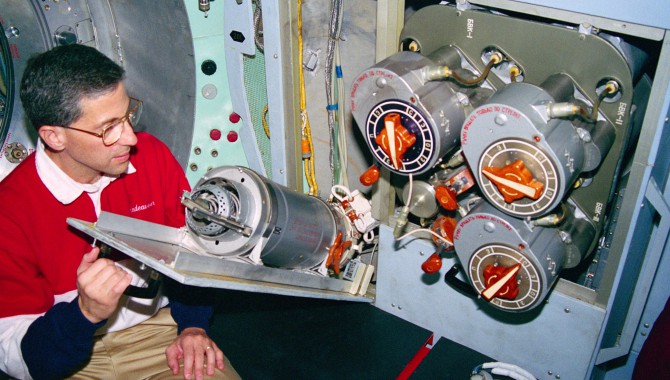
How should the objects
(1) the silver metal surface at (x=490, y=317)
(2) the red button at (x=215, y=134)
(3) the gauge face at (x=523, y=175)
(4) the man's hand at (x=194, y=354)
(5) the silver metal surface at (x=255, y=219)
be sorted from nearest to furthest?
(3) the gauge face at (x=523, y=175) → (5) the silver metal surface at (x=255, y=219) → (1) the silver metal surface at (x=490, y=317) → (4) the man's hand at (x=194, y=354) → (2) the red button at (x=215, y=134)

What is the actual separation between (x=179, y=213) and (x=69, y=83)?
0.67 metres

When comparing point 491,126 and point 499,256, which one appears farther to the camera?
point 499,256

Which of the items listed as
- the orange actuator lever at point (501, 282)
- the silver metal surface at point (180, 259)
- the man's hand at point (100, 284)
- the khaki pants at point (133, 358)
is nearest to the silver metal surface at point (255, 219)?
the silver metal surface at point (180, 259)

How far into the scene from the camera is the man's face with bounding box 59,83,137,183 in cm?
179

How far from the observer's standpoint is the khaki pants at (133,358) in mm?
1990

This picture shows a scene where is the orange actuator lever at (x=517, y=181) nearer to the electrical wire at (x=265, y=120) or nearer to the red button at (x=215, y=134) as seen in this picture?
the electrical wire at (x=265, y=120)

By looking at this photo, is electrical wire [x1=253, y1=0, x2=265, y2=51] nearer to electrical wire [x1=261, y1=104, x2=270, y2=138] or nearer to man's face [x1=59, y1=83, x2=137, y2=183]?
electrical wire [x1=261, y1=104, x2=270, y2=138]

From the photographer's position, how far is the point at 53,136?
5.93 feet

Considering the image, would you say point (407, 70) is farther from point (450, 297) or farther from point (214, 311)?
point (214, 311)

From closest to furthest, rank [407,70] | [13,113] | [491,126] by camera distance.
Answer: [491,126] → [407,70] → [13,113]

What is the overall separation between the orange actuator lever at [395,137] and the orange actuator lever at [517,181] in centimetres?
24

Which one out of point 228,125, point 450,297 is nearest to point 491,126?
point 450,297

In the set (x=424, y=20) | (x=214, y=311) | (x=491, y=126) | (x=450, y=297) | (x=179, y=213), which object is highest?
(x=424, y=20)

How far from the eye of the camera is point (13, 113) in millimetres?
2555
